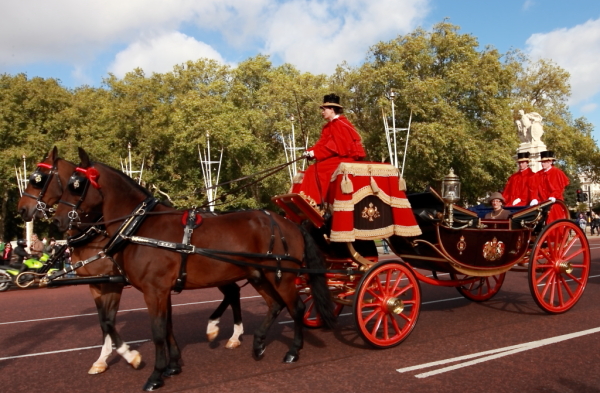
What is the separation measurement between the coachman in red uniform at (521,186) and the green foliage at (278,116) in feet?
61.2

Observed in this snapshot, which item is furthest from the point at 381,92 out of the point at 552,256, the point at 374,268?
the point at 374,268

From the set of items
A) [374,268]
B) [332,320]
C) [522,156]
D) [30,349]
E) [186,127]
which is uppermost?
[186,127]

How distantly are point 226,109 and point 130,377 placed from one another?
30.4m

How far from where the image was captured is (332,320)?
5801 millimetres

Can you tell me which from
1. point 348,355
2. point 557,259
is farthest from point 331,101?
point 557,259

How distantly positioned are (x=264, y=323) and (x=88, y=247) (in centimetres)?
205

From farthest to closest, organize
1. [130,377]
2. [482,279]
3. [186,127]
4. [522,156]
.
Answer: [186,127]
[522,156]
[482,279]
[130,377]

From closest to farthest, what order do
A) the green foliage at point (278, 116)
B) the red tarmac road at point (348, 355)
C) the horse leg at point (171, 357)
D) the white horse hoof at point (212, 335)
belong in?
1. the red tarmac road at point (348, 355)
2. the horse leg at point (171, 357)
3. the white horse hoof at point (212, 335)
4. the green foliage at point (278, 116)

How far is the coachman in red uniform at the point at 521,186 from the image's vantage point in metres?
9.05

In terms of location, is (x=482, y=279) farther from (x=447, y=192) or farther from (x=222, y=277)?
(x=222, y=277)

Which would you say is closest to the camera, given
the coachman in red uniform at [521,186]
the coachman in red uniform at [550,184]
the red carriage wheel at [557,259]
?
the red carriage wheel at [557,259]

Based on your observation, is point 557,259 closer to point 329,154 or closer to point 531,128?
point 329,154

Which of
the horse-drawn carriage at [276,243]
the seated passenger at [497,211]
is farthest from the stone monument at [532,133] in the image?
the horse-drawn carriage at [276,243]

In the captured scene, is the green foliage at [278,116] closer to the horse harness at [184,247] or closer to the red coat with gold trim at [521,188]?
the red coat with gold trim at [521,188]
